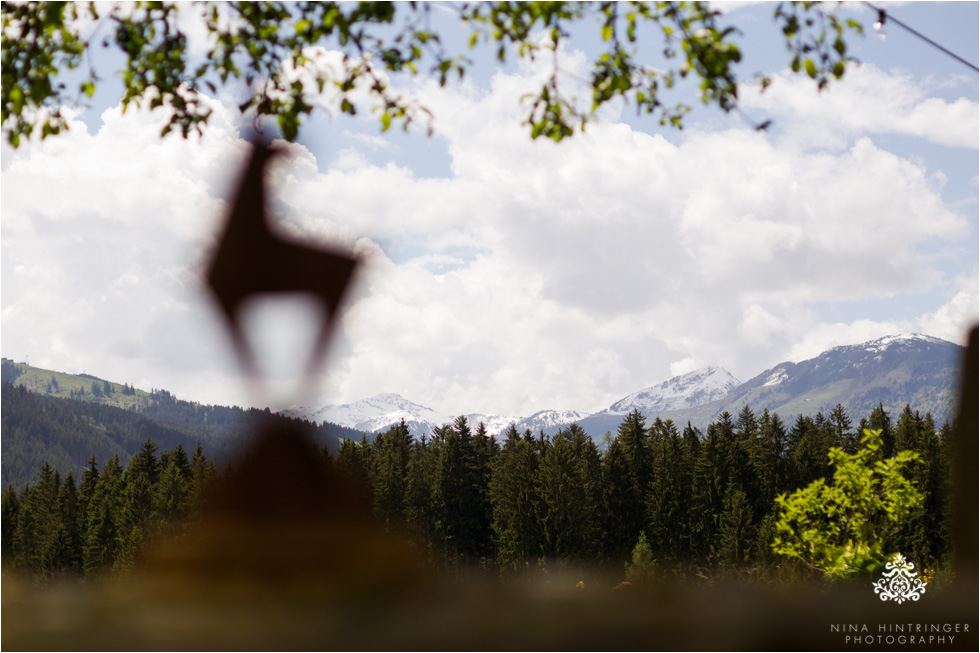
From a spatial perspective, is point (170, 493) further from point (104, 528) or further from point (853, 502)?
point (853, 502)

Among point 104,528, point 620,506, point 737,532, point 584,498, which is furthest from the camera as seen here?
point 104,528

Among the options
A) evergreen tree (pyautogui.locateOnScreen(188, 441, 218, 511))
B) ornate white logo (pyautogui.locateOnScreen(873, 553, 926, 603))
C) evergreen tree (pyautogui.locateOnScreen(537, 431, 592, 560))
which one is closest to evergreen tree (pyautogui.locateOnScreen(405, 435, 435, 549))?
evergreen tree (pyautogui.locateOnScreen(537, 431, 592, 560))

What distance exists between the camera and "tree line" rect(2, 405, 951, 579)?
143 ft

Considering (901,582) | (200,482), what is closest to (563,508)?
(200,482)

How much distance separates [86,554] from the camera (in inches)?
2066

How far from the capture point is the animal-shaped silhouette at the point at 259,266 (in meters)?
3.11

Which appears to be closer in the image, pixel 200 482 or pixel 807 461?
A: pixel 200 482

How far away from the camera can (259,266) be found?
310 cm

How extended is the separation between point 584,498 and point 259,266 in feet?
150

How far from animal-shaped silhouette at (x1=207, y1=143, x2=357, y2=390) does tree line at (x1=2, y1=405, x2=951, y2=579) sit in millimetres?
41602

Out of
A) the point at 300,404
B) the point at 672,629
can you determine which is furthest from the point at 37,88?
the point at 672,629

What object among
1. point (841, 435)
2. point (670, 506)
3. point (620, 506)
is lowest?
point (620, 506)

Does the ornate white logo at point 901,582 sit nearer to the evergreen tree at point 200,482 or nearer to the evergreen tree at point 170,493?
the evergreen tree at point 200,482

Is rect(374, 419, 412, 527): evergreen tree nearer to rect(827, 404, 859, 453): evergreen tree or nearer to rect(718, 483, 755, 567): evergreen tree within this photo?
rect(718, 483, 755, 567): evergreen tree
